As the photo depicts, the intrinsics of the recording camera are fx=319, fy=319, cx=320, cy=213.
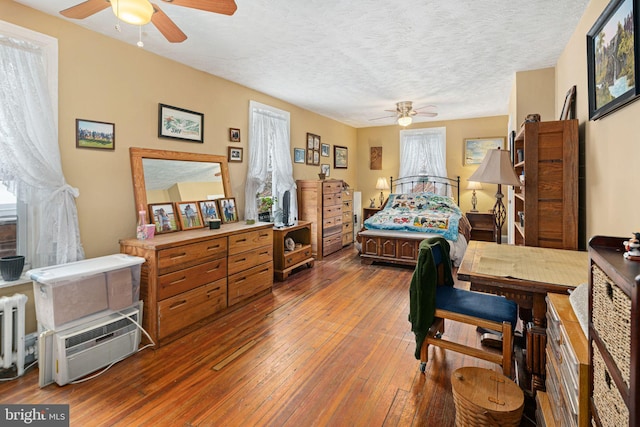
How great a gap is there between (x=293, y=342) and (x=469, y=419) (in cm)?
144

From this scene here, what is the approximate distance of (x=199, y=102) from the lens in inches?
144

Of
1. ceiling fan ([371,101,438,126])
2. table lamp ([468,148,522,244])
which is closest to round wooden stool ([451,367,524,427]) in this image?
table lamp ([468,148,522,244])

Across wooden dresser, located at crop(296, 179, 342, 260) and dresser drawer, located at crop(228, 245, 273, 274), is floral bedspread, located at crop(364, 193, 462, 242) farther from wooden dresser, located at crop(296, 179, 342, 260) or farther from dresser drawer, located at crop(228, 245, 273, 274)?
dresser drawer, located at crop(228, 245, 273, 274)

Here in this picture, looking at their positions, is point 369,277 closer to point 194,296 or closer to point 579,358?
point 194,296

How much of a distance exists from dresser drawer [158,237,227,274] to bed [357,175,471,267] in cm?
261

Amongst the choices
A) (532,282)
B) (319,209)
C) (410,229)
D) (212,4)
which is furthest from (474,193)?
(212,4)

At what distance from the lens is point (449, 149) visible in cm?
683

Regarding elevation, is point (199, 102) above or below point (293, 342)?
above

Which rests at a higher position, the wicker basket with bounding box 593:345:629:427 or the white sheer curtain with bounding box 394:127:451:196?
the white sheer curtain with bounding box 394:127:451:196

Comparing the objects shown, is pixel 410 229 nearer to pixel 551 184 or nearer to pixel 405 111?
pixel 405 111

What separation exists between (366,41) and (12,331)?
3553 millimetres

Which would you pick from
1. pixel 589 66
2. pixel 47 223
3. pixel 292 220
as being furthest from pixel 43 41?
pixel 589 66

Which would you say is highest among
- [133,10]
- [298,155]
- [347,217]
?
[133,10]

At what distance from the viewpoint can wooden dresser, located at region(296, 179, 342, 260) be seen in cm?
542
